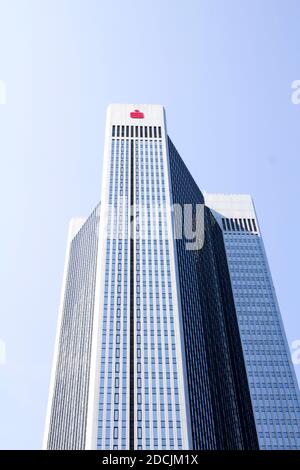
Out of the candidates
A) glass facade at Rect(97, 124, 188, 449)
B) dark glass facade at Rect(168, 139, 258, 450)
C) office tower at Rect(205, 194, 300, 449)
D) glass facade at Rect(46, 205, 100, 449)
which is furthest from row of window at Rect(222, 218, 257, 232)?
glass facade at Rect(46, 205, 100, 449)

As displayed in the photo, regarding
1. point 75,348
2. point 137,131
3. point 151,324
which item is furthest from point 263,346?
point 137,131

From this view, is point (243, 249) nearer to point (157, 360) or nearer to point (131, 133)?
point (131, 133)

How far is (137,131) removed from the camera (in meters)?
160

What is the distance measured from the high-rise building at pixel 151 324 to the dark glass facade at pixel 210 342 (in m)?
0.46

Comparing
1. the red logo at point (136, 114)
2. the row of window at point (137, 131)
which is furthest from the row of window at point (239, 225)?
the red logo at point (136, 114)

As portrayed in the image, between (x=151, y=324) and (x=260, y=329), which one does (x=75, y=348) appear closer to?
(x=151, y=324)

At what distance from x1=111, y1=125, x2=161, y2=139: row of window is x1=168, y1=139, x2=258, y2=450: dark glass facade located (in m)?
5.90

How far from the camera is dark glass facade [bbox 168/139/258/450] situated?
116 meters

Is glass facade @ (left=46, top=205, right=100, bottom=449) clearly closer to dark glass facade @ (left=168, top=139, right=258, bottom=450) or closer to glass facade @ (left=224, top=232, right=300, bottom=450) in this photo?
dark glass facade @ (left=168, top=139, right=258, bottom=450)

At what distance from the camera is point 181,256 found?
135 meters

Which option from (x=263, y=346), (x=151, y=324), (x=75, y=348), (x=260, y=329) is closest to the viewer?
(x=151, y=324)

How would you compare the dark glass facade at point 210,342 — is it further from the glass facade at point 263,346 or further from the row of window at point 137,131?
the row of window at point 137,131

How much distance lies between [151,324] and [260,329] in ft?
178

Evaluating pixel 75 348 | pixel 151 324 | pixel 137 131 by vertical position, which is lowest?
pixel 151 324
